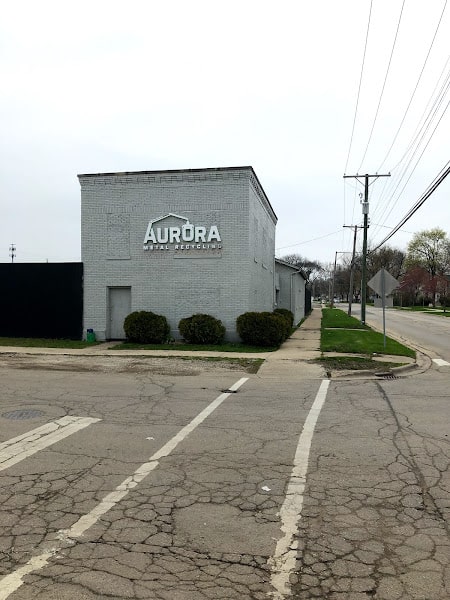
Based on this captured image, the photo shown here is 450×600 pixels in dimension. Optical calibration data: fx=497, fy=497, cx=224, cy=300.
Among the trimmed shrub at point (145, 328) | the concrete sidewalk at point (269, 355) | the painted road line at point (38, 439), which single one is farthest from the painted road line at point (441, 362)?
the painted road line at point (38, 439)

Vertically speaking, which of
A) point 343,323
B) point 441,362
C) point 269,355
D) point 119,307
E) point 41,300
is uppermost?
point 41,300

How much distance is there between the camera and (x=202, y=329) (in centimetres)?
1759

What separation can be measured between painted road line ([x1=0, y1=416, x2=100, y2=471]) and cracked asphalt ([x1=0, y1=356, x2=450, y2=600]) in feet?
0.43

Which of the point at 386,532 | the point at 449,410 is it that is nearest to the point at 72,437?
the point at 386,532

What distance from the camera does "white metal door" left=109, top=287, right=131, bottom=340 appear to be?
19.4 metres

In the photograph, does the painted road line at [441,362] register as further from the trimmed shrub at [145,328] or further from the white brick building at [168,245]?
the trimmed shrub at [145,328]

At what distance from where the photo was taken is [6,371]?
A: 12406 mm

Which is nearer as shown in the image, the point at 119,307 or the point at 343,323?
the point at 119,307

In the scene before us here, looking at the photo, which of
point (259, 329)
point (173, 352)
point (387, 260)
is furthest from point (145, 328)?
point (387, 260)

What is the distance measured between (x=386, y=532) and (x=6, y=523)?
9.80ft

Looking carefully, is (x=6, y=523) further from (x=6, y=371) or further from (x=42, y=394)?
(x=6, y=371)

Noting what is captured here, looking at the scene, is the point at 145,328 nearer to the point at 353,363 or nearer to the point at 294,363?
the point at 294,363

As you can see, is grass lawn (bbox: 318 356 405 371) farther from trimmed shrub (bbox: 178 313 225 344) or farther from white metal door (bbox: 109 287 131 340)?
white metal door (bbox: 109 287 131 340)

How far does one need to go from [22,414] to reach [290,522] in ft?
17.6
